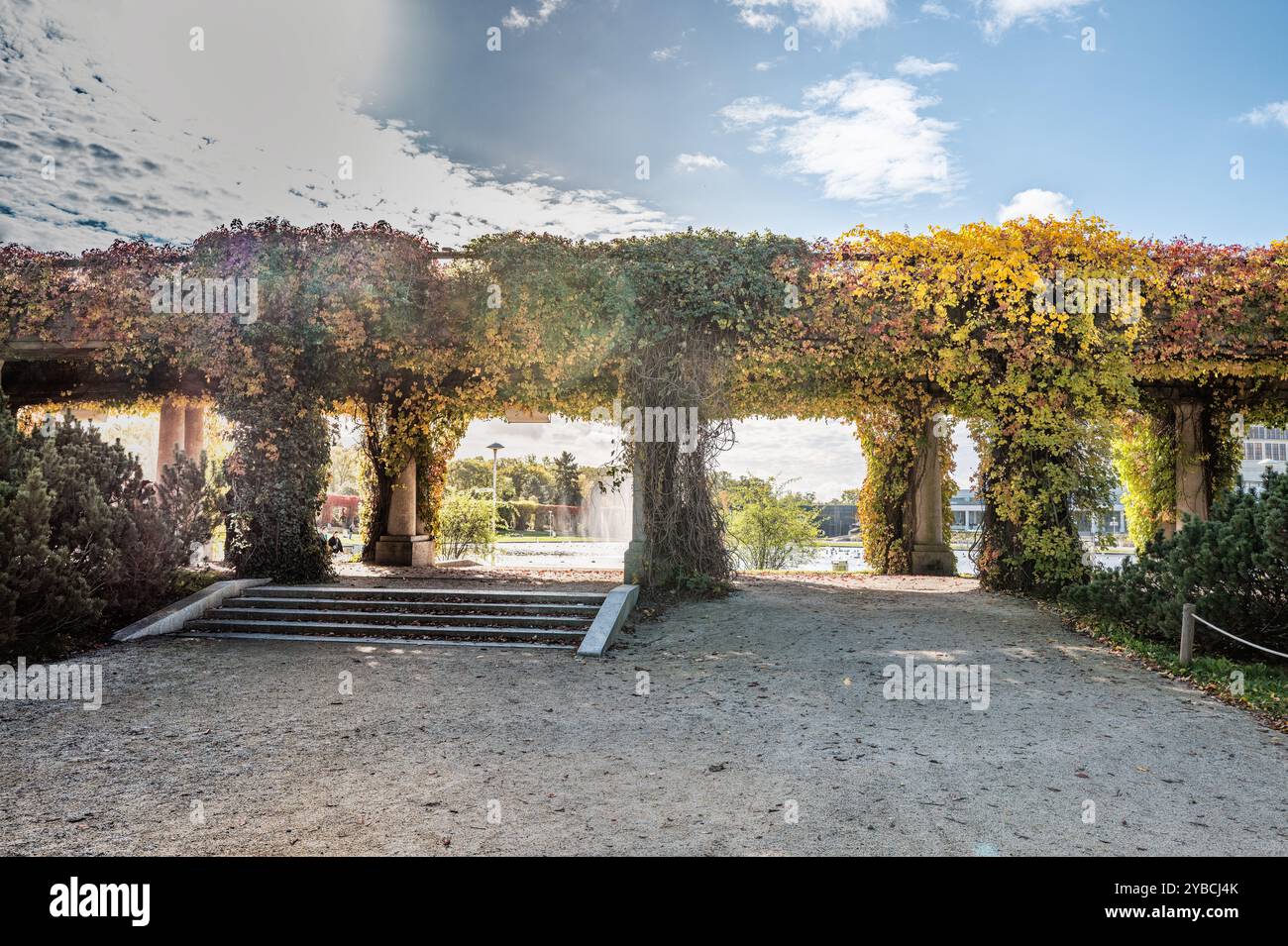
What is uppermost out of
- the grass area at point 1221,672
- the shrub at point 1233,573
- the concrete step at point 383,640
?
the shrub at point 1233,573

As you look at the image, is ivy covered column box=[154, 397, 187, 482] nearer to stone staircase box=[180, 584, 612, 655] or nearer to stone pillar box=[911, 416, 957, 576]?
stone staircase box=[180, 584, 612, 655]

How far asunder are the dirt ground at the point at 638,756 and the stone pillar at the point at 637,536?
8.18 ft

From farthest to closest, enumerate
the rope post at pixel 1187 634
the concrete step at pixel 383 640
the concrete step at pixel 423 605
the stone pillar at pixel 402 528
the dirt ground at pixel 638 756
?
1. the stone pillar at pixel 402 528
2. the concrete step at pixel 423 605
3. the concrete step at pixel 383 640
4. the rope post at pixel 1187 634
5. the dirt ground at pixel 638 756

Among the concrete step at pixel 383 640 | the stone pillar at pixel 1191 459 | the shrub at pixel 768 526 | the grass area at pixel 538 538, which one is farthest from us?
the grass area at pixel 538 538

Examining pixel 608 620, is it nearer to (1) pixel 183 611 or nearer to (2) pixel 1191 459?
(1) pixel 183 611

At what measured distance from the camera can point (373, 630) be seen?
994 centimetres

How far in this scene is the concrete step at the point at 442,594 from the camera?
1070 centimetres

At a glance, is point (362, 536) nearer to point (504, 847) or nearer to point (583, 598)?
point (583, 598)

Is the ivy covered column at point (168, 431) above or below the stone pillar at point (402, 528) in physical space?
above

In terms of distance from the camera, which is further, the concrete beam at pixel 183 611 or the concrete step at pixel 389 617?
the concrete step at pixel 389 617

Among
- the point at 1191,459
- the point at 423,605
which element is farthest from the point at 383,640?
the point at 1191,459

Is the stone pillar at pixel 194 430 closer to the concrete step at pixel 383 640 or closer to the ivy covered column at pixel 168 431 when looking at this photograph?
the ivy covered column at pixel 168 431

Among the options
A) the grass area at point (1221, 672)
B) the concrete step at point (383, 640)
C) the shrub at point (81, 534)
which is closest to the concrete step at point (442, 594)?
the concrete step at point (383, 640)

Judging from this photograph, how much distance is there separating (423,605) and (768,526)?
10.1m
